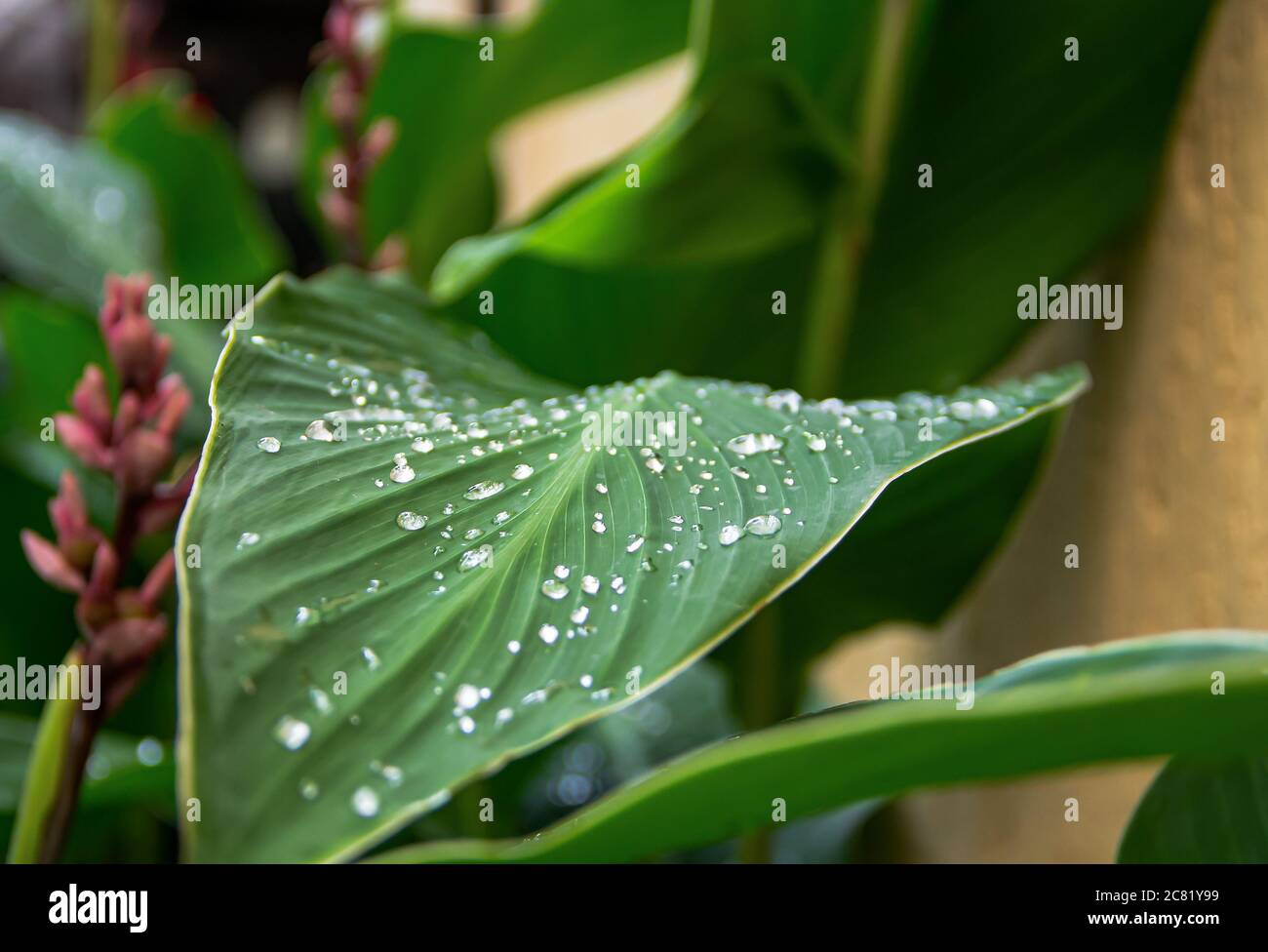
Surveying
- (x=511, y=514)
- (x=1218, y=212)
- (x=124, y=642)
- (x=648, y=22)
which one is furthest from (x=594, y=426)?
(x=648, y=22)

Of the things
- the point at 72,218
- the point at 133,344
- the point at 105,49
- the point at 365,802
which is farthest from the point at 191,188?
the point at 365,802

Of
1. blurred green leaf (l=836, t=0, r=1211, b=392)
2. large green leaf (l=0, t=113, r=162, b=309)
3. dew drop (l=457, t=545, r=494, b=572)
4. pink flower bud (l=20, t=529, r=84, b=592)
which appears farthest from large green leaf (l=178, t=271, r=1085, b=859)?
large green leaf (l=0, t=113, r=162, b=309)

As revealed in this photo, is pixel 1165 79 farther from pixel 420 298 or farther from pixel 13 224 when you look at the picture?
pixel 13 224

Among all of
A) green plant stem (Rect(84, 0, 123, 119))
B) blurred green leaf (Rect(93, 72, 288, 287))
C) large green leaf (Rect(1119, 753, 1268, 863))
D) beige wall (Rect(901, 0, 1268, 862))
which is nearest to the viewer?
large green leaf (Rect(1119, 753, 1268, 863))

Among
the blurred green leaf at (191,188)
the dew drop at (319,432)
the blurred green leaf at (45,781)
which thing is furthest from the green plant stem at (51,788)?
the blurred green leaf at (191,188)

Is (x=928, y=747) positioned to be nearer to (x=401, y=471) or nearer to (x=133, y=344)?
(x=401, y=471)

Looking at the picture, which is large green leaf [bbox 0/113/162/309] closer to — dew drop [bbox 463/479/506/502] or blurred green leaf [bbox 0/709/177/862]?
blurred green leaf [bbox 0/709/177/862]

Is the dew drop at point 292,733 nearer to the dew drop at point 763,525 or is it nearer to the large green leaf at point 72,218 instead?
the dew drop at point 763,525
